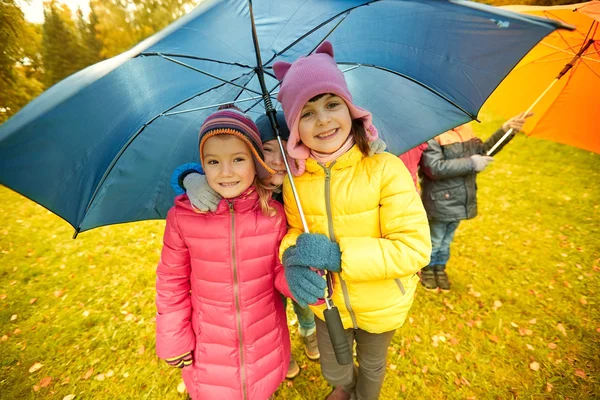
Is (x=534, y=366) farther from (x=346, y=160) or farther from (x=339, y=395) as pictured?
(x=346, y=160)

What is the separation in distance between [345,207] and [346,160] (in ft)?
0.84

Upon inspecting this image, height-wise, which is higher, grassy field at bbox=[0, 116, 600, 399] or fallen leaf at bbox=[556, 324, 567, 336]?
grassy field at bbox=[0, 116, 600, 399]

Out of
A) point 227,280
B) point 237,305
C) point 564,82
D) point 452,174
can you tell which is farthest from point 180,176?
point 564,82

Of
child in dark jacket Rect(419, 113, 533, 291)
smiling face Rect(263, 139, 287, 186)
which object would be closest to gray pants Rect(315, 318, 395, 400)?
smiling face Rect(263, 139, 287, 186)

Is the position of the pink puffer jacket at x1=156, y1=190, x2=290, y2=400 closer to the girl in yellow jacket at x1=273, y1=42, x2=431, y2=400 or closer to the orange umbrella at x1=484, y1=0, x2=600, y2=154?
the girl in yellow jacket at x1=273, y1=42, x2=431, y2=400

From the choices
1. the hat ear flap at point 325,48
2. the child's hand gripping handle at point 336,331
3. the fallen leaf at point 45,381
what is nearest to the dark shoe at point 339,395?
the child's hand gripping handle at point 336,331

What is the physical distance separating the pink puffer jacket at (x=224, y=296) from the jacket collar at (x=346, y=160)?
0.39 meters

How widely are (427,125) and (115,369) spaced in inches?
150

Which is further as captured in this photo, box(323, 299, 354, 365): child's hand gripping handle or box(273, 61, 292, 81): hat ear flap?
box(273, 61, 292, 81): hat ear flap

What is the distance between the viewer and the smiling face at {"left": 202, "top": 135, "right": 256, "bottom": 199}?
1537mm

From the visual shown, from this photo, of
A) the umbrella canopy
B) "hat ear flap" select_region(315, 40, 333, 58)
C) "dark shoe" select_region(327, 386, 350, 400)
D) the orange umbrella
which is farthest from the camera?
"dark shoe" select_region(327, 386, 350, 400)

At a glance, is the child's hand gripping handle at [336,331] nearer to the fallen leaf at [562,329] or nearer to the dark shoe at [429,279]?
the dark shoe at [429,279]

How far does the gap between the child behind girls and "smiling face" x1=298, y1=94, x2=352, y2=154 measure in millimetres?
306

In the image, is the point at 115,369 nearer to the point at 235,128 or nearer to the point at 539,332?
the point at 235,128
